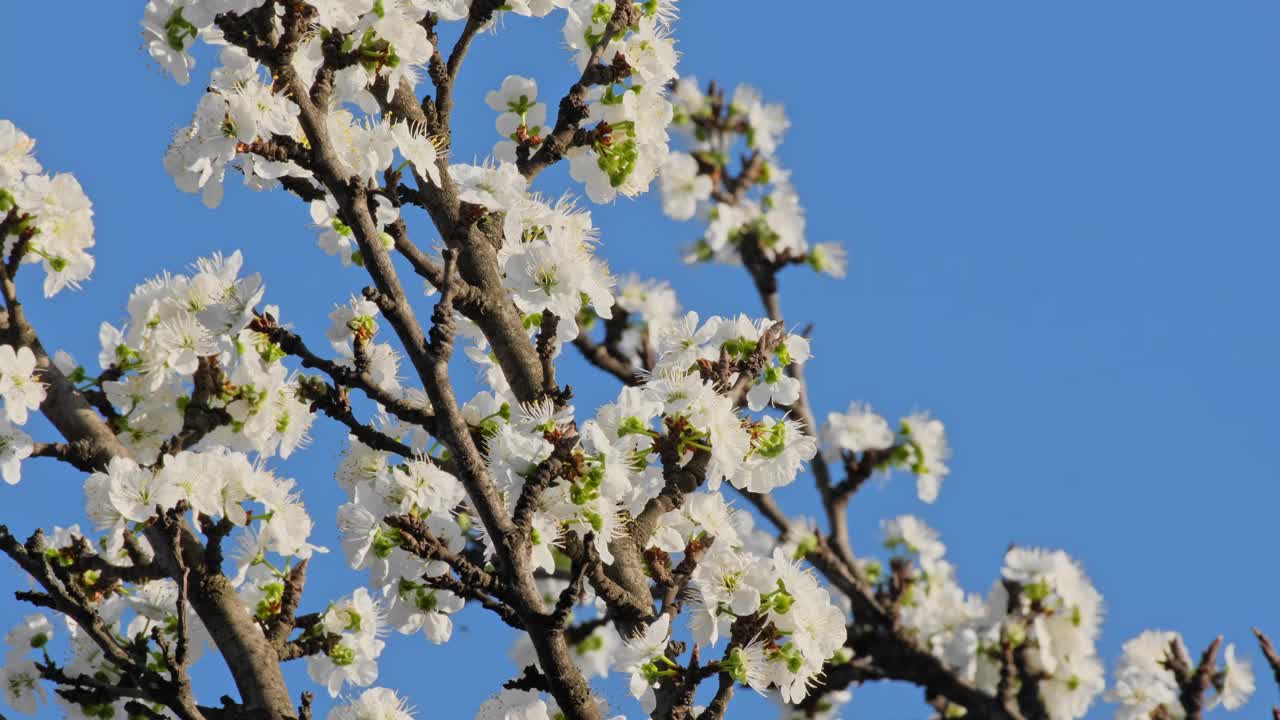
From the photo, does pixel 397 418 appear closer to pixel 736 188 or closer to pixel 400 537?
pixel 400 537

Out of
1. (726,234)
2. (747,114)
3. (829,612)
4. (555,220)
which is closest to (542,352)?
(555,220)

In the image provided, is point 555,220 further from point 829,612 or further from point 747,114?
point 747,114

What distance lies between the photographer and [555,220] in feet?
14.2

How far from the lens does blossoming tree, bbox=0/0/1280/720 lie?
3928mm

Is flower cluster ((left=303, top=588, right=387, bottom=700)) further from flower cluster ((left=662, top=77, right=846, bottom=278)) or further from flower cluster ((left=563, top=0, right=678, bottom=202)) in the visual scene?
flower cluster ((left=662, top=77, right=846, bottom=278))

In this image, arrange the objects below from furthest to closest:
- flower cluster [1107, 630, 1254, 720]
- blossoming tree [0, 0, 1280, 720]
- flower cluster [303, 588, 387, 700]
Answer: flower cluster [1107, 630, 1254, 720], flower cluster [303, 588, 387, 700], blossoming tree [0, 0, 1280, 720]

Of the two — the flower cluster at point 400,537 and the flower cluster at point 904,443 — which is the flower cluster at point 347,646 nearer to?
the flower cluster at point 400,537

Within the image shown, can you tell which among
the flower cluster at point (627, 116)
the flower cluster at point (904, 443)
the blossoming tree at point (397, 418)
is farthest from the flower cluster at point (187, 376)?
the flower cluster at point (904, 443)

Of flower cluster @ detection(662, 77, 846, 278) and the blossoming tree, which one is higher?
flower cluster @ detection(662, 77, 846, 278)

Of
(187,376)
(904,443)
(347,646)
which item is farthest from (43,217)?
(904,443)

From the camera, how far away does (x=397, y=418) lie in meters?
4.71

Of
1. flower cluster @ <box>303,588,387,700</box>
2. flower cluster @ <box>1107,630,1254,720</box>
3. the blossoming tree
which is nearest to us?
the blossoming tree

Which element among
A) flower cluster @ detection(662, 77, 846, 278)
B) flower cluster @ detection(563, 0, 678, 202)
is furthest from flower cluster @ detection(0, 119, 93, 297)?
flower cluster @ detection(662, 77, 846, 278)

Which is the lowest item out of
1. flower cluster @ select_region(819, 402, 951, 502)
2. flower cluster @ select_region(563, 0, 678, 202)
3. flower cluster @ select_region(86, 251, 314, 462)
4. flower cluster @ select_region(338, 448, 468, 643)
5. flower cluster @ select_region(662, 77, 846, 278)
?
flower cluster @ select_region(338, 448, 468, 643)
